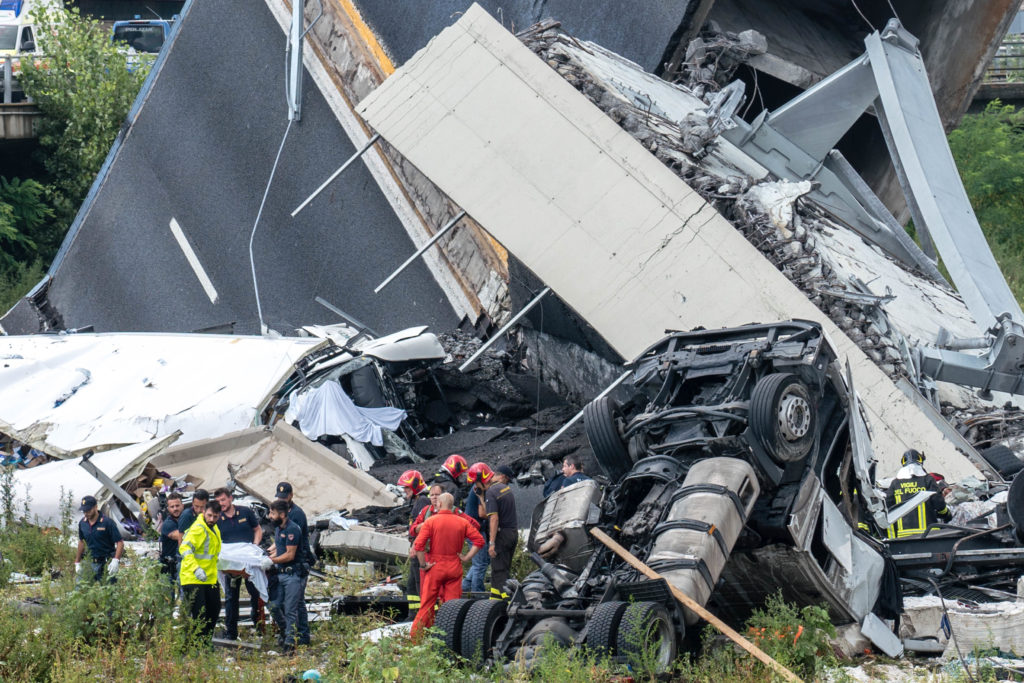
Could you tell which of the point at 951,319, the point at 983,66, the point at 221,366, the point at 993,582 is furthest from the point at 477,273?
the point at 993,582

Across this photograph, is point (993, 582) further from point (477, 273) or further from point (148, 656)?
point (477, 273)

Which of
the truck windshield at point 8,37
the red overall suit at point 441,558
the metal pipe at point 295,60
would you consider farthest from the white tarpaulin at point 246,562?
the truck windshield at point 8,37

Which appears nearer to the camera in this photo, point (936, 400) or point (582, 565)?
point (582, 565)

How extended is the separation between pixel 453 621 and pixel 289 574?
1.52 meters

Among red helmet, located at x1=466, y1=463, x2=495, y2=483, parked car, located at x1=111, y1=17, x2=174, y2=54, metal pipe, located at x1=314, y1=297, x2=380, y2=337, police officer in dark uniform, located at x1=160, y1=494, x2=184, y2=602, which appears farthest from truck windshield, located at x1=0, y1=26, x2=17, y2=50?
red helmet, located at x1=466, y1=463, x2=495, y2=483

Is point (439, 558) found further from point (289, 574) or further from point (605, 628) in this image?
point (605, 628)

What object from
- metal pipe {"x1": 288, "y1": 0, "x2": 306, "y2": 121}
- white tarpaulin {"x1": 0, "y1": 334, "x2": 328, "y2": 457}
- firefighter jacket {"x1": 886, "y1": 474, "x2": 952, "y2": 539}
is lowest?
firefighter jacket {"x1": 886, "y1": 474, "x2": 952, "y2": 539}

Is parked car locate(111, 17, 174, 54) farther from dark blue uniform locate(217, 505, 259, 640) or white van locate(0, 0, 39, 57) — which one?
dark blue uniform locate(217, 505, 259, 640)

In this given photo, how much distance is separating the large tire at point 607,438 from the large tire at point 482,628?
137 cm

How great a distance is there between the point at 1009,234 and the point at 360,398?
15.5m

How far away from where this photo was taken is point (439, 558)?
9.02 metres

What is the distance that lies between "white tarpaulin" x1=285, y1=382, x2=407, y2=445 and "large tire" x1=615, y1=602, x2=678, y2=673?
8.76 m

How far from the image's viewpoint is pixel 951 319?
637 inches

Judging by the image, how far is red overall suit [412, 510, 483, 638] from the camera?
8.97 m
